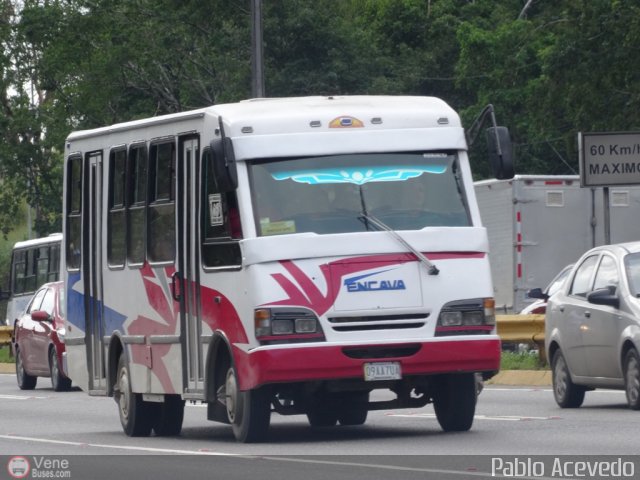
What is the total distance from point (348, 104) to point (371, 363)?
2.34 m

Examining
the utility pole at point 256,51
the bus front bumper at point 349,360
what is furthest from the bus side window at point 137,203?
the utility pole at point 256,51

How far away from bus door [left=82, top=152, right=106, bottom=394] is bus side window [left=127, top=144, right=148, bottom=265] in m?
0.85

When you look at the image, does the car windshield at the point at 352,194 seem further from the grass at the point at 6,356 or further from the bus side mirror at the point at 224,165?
the grass at the point at 6,356

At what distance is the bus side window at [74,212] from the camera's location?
18375 millimetres

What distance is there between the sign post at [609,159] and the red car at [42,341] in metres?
8.34

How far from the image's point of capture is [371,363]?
14.1 m

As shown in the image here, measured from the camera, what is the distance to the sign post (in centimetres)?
2331

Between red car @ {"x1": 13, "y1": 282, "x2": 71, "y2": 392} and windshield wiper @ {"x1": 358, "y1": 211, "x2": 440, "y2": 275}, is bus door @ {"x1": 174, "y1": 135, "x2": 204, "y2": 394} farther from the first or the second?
red car @ {"x1": 13, "y1": 282, "x2": 71, "y2": 392}

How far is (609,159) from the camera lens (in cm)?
2342

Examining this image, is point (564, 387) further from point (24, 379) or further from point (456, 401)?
point (24, 379)

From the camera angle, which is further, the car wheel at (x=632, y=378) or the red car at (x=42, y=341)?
the red car at (x=42, y=341)

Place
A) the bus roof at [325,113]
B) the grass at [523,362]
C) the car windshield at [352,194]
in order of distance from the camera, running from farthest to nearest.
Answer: the grass at [523,362], the bus roof at [325,113], the car windshield at [352,194]

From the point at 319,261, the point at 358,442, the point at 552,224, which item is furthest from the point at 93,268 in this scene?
the point at 552,224
